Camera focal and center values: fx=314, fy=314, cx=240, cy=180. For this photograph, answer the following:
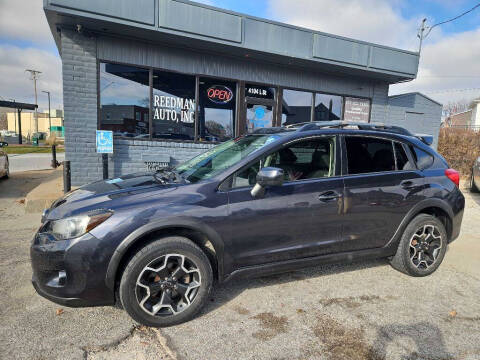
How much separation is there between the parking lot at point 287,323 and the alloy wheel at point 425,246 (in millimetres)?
205

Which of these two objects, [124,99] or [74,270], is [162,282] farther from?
[124,99]

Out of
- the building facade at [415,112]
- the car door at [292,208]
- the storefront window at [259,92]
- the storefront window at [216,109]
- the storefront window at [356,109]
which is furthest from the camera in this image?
the building facade at [415,112]

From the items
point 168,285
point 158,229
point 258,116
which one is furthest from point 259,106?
point 168,285

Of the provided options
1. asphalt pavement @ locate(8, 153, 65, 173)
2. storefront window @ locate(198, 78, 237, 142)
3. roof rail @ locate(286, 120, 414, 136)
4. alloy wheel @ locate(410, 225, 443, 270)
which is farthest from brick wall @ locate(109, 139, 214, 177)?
asphalt pavement @ locate(8, 153, 65, 173)

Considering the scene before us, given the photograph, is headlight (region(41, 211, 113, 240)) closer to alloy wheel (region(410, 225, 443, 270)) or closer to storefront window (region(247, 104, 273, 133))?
alloy wheel (region(410, 225, 443, 270))

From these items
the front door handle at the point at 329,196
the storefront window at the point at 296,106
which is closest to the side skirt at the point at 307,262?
the front door handle at the point at 329,196

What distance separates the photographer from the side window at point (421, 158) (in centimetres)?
369

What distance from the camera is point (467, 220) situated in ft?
21.2

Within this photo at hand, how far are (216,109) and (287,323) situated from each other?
23.0ft

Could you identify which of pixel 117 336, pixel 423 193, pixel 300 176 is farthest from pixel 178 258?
pixel 423 193

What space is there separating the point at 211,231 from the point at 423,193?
250cm

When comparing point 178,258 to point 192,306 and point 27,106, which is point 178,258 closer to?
point 192,306

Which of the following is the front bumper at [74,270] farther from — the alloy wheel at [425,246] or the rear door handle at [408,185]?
the alloy wheel at [425,246]

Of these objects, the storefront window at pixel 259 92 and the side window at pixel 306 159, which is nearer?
the side window at pixel 306 159
